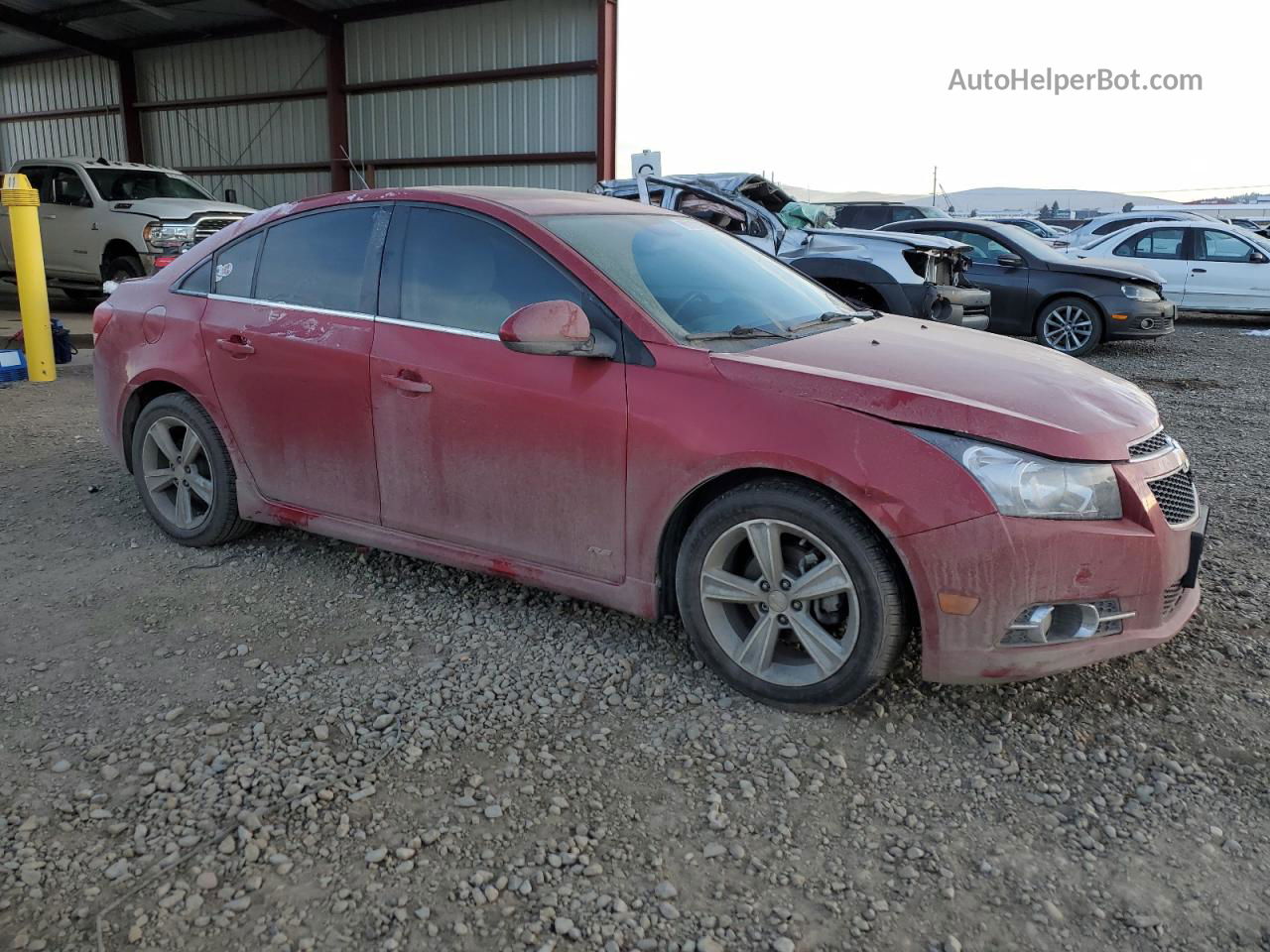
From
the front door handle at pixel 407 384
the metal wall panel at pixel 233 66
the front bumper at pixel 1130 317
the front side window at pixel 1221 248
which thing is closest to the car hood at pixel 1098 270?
the front bumper at pixel 1130 317

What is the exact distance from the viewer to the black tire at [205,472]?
422 centimetres

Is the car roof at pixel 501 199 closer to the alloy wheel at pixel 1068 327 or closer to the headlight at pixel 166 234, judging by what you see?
the alloy wheel at pixel 1068 327

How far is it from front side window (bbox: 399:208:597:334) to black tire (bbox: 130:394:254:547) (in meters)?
1.20

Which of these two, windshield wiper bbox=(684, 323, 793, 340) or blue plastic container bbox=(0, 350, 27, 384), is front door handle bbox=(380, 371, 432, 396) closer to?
windshield wiper bbox=(684, 323, 793, 340)

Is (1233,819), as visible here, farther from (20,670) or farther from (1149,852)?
(20,670)

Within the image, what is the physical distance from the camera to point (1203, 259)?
13.6 metres

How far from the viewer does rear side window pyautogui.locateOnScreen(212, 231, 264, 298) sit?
4.12m

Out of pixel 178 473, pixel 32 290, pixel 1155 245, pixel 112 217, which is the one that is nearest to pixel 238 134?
pixel 112 217

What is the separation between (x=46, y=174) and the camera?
1372 cm

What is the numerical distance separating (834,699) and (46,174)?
48.2 ft

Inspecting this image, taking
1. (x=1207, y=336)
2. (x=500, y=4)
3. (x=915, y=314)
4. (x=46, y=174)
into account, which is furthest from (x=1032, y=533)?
(x=500, y=4)

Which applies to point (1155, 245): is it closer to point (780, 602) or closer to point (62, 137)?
point (780, 602)

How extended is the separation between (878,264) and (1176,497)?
6298mm

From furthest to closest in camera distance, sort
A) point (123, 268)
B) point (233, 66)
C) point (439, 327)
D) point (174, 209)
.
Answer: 1. point (233, 66)
2. point (123, 268)
3. point (174, 209)
4. point (439, 327)
